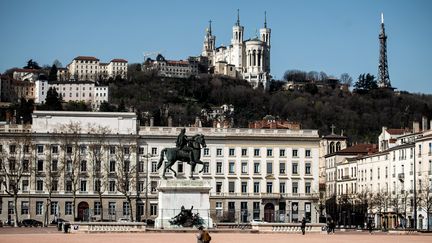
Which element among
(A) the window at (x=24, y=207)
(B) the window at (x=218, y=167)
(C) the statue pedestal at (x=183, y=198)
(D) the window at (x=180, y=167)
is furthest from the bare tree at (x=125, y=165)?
(C) the statue pedestal at (x=183, y=198)

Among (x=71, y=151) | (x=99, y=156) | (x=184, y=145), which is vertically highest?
(x=71, y=151)

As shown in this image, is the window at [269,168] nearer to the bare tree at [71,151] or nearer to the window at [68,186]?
the bare tree at [71,151]

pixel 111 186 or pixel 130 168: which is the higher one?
pixel 130 168

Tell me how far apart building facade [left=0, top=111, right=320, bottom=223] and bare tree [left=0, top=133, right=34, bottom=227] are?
103 mm

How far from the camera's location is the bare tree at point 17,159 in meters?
107

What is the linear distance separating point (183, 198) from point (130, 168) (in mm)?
49573

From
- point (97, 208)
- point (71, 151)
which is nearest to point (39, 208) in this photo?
point (97, 208)

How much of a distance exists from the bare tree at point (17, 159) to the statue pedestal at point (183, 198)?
1823 inches

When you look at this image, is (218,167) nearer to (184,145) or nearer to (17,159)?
(17,159)

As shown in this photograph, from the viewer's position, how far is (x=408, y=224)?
102938mm

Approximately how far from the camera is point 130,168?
111000mm

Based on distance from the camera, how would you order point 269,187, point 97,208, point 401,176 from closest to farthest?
1. point 401,176
2. point 97,208
3. point 269,187

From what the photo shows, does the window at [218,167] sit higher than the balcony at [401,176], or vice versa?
the window at [218,167]

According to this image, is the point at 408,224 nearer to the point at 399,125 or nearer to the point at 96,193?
the point at 96,193
